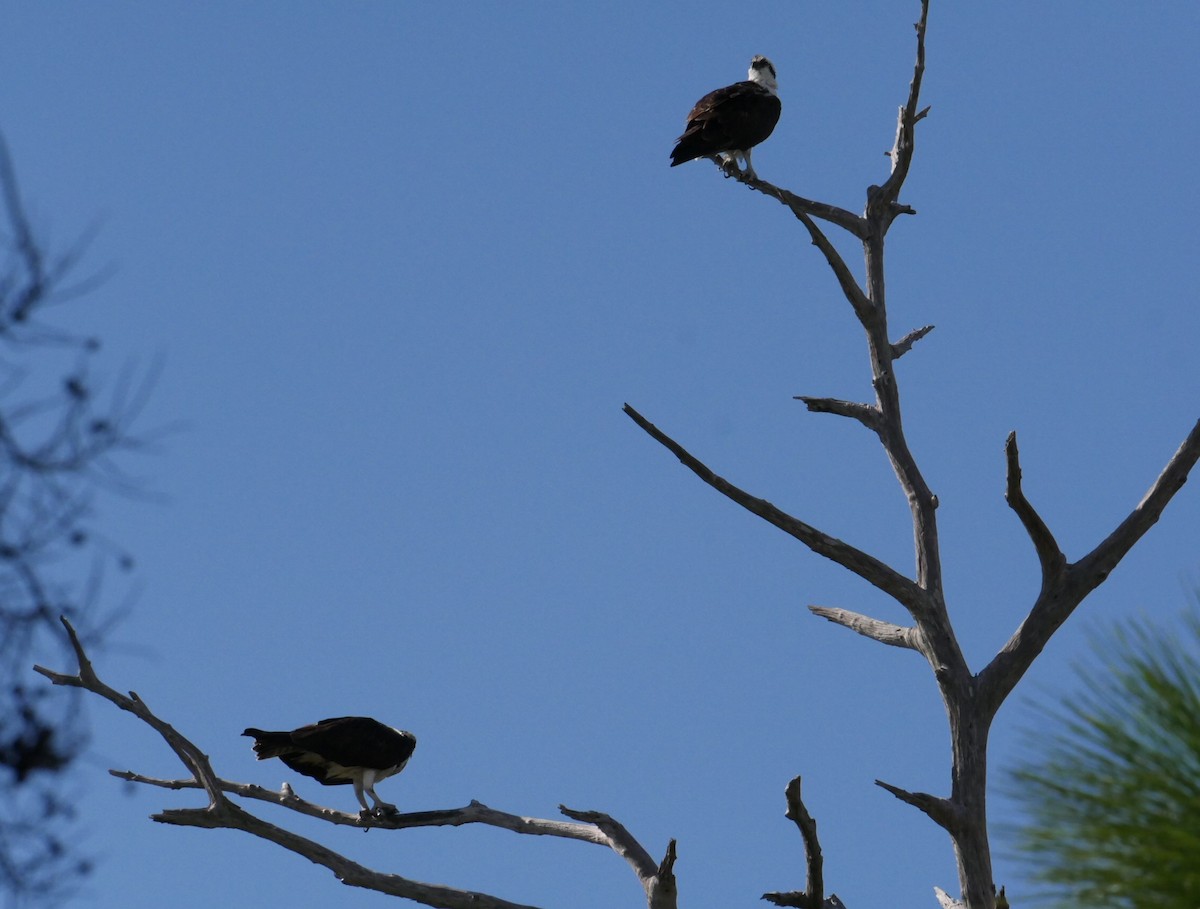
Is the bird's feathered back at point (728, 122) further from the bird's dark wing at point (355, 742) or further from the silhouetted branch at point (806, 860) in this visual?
the silhouetted branch at point (806, 860)

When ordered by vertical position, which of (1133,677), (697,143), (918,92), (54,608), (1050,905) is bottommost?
(1050,905)

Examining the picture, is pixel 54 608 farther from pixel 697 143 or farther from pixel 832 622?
pixel 697 143

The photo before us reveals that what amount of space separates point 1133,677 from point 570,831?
5824 mm

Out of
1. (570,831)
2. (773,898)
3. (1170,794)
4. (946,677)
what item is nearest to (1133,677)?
(1170,794)

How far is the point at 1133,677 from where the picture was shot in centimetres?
233

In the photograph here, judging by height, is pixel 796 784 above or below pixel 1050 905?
above

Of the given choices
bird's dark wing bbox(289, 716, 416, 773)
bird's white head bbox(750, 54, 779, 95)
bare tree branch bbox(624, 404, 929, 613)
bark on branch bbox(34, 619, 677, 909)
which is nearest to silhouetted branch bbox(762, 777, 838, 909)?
bark on branch bbox(34, 619, 677, 909)

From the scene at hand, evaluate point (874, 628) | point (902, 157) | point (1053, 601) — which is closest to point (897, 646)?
point (874, 628)

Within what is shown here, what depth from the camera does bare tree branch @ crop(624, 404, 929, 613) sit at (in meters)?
6.56

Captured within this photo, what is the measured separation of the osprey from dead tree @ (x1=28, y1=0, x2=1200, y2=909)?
1.68 feet

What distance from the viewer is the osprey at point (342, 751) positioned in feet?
27.2

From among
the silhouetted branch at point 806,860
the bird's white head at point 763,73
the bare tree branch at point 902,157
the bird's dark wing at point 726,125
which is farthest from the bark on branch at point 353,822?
the bird's white head at point 763,73

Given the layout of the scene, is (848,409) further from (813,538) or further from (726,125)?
(726,125)

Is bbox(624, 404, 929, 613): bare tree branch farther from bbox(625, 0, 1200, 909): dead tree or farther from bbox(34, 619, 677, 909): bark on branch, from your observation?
bbox(34, 619, 677, 909): bark on branch
